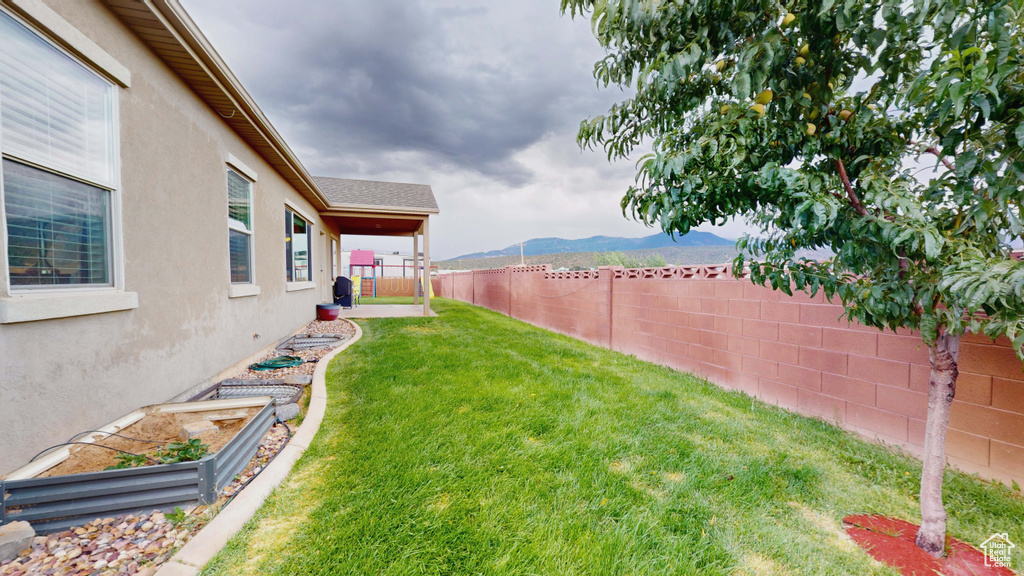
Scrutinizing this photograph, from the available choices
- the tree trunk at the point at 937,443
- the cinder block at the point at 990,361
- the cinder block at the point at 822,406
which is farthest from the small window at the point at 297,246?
the cinder block at the point at 990,361

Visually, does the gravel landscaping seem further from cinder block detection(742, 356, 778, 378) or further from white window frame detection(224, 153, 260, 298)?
cinder block detection(742, 356, 778, 378)

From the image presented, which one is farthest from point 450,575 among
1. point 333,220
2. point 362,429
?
point 333,220

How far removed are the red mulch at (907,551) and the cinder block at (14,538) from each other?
11.4 ft

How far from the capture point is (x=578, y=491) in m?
1.99

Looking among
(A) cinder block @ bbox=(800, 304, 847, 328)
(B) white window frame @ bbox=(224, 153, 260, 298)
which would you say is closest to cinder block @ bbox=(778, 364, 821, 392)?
(A) cinder block @ bbox=(800, 304, 847, 328)

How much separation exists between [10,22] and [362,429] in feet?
9.32

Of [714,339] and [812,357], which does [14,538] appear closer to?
[812,357]

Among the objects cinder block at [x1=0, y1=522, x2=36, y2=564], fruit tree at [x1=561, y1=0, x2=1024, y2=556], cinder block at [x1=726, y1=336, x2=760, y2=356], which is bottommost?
cinder block at [x1=0, y1=522, x2=36, y2=564]

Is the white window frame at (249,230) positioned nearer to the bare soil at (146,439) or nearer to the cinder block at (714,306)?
the bare soil at (146,439)

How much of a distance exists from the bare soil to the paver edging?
0.42 metres

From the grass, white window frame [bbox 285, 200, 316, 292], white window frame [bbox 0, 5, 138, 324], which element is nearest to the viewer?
the grass

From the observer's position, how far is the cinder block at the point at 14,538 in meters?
1.43

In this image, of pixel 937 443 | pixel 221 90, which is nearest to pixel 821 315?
pixel 937 443

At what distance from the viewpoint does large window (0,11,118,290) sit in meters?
1.87
